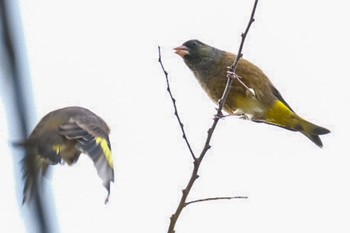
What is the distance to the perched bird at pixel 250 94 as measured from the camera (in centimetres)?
593

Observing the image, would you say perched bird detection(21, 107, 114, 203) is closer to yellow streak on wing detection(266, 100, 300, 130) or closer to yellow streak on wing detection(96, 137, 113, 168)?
yellow streak on wing detection(96, 137, 113, 168)

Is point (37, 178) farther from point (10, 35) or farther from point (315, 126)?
point (315, 126)

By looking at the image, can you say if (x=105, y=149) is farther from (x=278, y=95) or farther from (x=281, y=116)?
(x=278, y=95)

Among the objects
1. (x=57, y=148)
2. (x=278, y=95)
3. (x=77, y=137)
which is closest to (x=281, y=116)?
(x=278, y=95)

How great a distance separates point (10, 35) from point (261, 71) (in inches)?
229

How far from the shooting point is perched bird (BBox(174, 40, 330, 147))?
593 centimetres

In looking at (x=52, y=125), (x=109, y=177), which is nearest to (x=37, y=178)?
(x=109, y=177)

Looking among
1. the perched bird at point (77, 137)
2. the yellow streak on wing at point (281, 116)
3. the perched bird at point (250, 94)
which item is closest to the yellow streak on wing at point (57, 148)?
the perched bird at point (77, 137)

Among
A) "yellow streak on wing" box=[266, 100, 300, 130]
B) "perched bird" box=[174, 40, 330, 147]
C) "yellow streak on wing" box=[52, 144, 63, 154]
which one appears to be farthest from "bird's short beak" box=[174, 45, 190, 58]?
"yellow streak on wing" box=[52, 144, 63, 154]

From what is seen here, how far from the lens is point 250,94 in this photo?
5918mm

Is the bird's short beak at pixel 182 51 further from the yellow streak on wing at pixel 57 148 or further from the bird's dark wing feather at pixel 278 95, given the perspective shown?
the yellow streak on wing at pixel 57 148

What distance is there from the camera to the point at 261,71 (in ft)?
20.9

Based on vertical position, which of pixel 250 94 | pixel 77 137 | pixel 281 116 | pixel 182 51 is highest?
pixel 77 137

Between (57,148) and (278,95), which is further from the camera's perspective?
(278,95)
